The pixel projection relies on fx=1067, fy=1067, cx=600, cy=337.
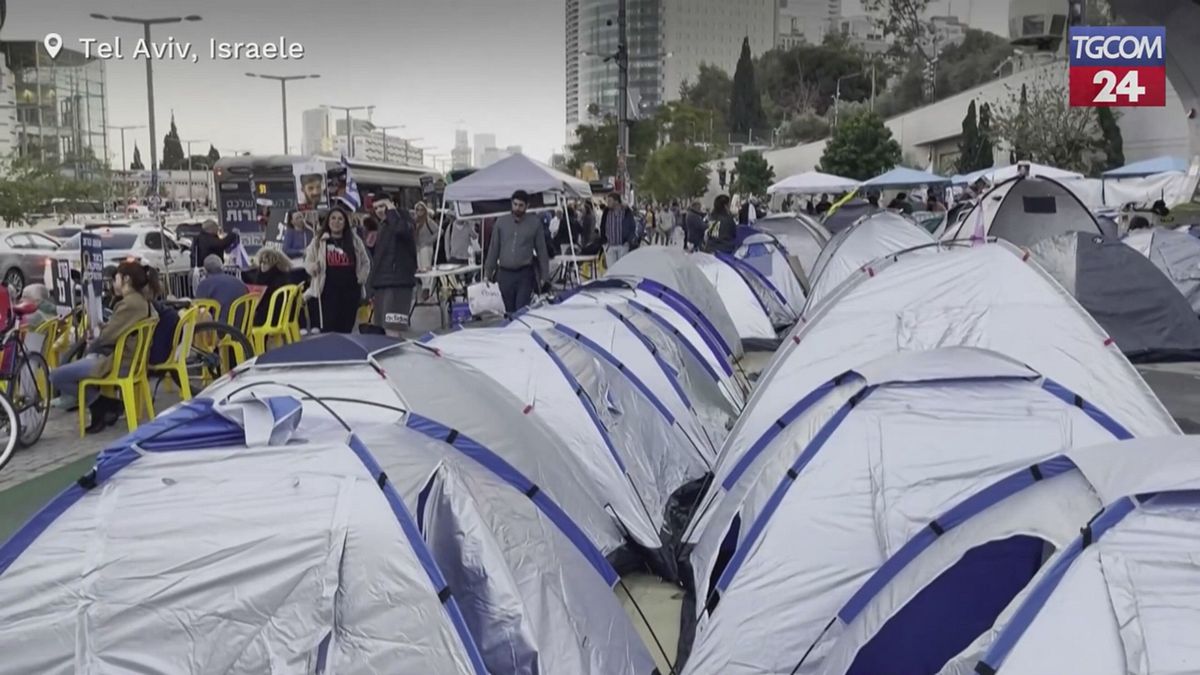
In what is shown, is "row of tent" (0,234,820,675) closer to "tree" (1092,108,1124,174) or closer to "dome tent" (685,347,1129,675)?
"dome tent" (685,347,1129,675)

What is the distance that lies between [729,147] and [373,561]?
7986 cm

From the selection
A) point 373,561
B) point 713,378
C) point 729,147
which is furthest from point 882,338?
point 729,147

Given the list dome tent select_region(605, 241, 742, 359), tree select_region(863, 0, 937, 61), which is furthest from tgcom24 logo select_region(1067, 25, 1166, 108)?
tree select_region(863, 0, 937, 61)

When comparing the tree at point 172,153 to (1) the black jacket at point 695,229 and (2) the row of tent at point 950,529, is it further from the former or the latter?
(2) the row of tent at point 950,529

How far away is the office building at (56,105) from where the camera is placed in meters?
50.2

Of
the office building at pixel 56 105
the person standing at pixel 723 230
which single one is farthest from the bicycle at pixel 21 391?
the office building at pixel 56 105

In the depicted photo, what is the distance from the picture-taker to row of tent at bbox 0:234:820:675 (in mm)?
3541

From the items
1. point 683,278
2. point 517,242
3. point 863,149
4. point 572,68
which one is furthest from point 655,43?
point 683,278

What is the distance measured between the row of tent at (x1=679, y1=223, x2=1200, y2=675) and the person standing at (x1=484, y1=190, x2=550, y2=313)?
5.52 m

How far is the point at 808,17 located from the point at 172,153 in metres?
104

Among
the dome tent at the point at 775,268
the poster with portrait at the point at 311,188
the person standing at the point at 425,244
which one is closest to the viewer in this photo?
the poster with portrait at the point at 311,188

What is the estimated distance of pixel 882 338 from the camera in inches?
283

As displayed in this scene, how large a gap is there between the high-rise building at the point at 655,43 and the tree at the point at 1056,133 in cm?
3328

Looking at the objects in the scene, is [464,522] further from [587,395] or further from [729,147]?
[729,147]
